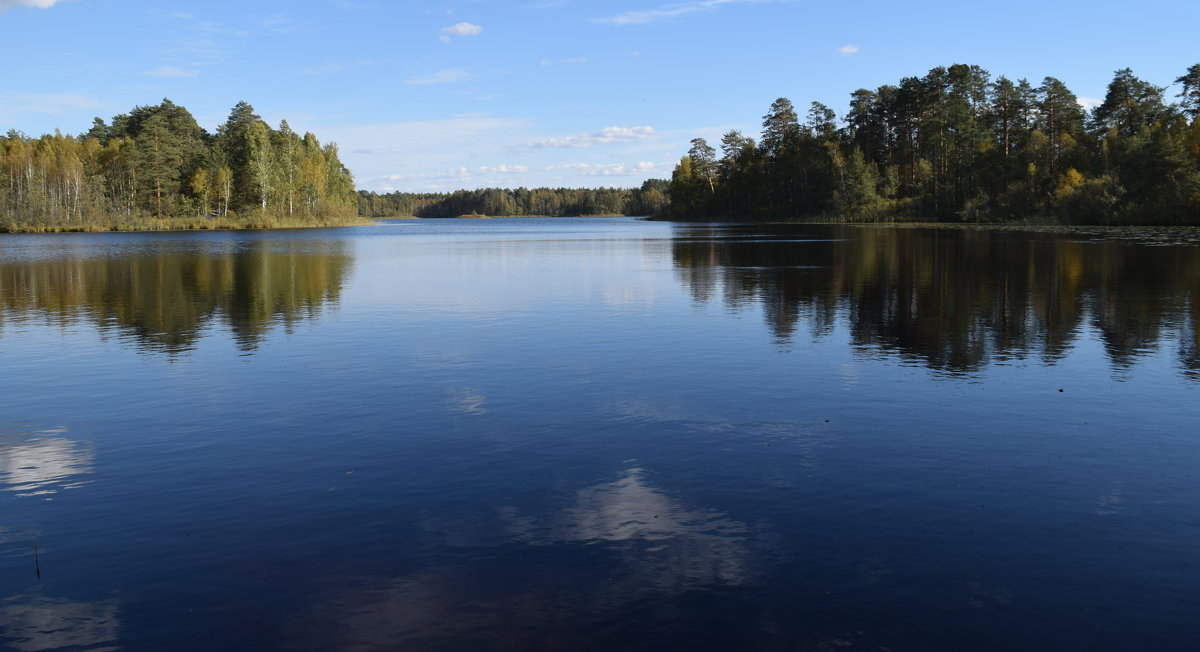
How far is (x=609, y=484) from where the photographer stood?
11.7m

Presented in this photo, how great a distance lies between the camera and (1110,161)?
10100 cm

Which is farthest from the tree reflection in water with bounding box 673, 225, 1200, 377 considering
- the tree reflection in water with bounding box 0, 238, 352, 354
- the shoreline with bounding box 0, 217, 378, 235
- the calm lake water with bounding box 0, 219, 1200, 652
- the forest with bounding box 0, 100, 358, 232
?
the forest with bounding box 0, 100, 358, 232

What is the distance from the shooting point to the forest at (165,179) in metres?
131

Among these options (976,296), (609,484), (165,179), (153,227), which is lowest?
(609,484)

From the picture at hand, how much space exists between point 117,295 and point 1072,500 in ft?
129

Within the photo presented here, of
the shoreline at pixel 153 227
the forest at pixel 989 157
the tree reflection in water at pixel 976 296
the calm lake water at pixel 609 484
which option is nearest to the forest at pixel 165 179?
the shoreline at pixel 153 227

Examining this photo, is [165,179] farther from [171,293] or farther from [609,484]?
[609,484]

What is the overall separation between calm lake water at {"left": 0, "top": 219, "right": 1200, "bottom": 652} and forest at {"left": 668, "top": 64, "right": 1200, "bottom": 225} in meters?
81.1

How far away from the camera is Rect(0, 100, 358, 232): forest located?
131 meters

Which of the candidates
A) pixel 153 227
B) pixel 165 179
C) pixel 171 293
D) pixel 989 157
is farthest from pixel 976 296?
pixel 165 179

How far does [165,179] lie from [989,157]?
452 ft

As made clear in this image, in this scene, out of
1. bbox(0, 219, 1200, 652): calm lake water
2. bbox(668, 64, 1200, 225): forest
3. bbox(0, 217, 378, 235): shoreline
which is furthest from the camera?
bbox(0, 217, 378, 235): shoreline

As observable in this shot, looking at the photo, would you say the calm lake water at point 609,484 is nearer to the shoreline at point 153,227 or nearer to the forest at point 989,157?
the forest at point 989,157

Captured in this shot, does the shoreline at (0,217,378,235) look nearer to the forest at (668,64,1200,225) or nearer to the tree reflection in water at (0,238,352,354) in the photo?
the tree reflection in water at (0,238,352,354)
